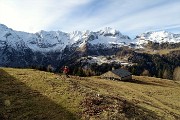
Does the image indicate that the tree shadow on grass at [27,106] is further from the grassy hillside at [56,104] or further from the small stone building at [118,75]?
the small stone building at [118,75]

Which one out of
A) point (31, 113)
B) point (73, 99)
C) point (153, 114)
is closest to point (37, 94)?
point (73, 99)

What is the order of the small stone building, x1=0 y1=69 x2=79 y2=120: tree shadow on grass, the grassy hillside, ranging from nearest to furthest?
x1=0 y1=69 x2=79 y2=120: tree shadow on grass, the grassy hillside, the small stone building

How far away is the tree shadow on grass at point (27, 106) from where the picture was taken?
109 ft

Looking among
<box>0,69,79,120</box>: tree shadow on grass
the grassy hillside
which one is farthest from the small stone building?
<box>0,69,79,120</box>: tree shadow on grass

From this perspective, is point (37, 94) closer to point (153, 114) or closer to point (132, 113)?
point (132, 113)

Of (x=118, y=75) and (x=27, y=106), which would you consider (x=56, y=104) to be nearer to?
(x=27, y=106)

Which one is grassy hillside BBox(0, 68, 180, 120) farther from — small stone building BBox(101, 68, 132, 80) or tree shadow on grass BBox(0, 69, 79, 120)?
small stone building BBox(101, 68, 132, 80)

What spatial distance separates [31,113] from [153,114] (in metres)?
17.6

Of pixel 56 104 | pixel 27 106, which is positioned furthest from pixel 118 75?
pixel 27 106

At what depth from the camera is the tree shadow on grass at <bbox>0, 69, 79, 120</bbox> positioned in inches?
1308

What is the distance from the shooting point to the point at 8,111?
33688 millimetres

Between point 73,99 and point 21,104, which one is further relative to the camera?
point 73,99

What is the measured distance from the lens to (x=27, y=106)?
36188mm

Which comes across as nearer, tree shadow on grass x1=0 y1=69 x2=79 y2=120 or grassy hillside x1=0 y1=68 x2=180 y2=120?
tree shadow on grass x1=0 y1=69 x2=79 y2=120
